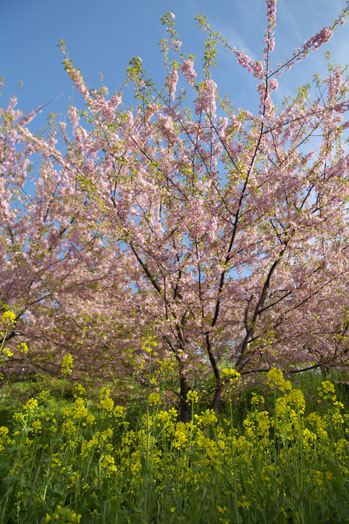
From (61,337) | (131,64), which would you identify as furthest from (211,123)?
(61,337)

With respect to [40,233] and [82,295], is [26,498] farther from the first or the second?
[40,233]

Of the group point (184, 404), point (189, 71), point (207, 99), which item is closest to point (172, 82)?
point (189, 71)

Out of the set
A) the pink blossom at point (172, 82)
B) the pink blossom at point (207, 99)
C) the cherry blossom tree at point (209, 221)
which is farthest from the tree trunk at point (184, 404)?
the pink blossom at point (172, 82)

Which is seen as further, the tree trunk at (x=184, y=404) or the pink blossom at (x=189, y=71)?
the tree trunk at (x=184, y=404)

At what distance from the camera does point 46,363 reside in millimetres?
7887

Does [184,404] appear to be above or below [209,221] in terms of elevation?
below

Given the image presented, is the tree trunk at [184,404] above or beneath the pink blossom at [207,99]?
beneath

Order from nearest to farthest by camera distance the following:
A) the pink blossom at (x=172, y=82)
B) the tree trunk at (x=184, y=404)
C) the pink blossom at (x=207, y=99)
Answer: the pink blossom at (x=207, y=99) < the pink blossom at (x=172, y=82) < the tree trunk at (x=184, y=404)

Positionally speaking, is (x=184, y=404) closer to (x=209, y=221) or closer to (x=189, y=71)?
(x=209, y=221)

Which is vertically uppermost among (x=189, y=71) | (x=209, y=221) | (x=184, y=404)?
(x=189, y=71)

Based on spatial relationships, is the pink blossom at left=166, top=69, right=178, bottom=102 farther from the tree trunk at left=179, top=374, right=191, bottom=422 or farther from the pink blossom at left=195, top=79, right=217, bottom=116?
the tree trunk at left=179, top=374, right=191, bottom=422

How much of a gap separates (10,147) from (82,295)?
4.85 meters

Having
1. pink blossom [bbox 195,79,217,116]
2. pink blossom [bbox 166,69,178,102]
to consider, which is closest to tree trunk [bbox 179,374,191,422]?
pink blossom [bbox 195,79,217,116]

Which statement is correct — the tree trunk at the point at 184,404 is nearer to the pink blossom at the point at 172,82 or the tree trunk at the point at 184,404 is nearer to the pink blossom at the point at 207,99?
the pink blossom at the point at 207,99
